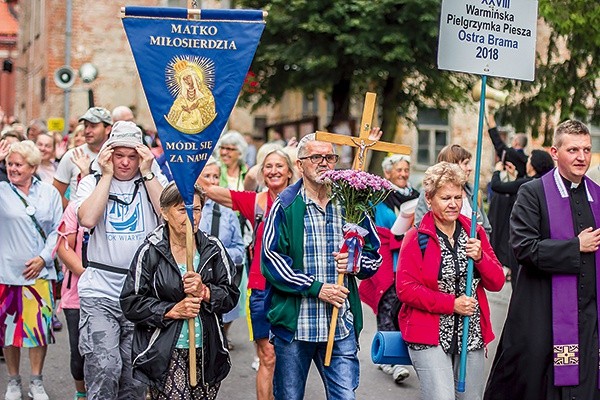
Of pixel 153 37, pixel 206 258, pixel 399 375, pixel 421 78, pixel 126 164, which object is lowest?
pixel 399 375

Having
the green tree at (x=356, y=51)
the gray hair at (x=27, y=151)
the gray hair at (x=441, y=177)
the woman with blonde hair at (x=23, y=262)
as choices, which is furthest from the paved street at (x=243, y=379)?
the green tree at (x=356, y=51)

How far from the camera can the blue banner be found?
5.93 m

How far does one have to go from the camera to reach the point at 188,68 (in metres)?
6.02

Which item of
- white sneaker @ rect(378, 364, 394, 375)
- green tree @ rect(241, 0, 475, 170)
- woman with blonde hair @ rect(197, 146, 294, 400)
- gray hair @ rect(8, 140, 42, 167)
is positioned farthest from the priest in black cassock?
green tree @ rect(241, 0, 475, 170)

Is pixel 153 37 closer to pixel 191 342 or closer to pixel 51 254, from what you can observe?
pixel 191 342

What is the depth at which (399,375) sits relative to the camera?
9391 millimetres

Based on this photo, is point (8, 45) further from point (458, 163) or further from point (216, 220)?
point (458, 163)

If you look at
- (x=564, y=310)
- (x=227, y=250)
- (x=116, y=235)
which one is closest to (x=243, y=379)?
(x=227, y=250)

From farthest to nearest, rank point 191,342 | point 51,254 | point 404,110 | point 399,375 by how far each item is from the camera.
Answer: point 404,110 → point 399,375 → point 51,254 → point 191,342

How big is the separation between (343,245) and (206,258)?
30.5 inches

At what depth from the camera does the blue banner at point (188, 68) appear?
5.93 m

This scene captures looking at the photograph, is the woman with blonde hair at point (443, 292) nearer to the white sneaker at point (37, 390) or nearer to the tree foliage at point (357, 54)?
the white sneaker at point (37, 390)

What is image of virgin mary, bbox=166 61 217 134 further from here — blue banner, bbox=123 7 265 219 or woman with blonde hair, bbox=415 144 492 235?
woman with blonde hair, bbox=415 144 492 235

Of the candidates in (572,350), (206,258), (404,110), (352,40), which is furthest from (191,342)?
(404,110)
